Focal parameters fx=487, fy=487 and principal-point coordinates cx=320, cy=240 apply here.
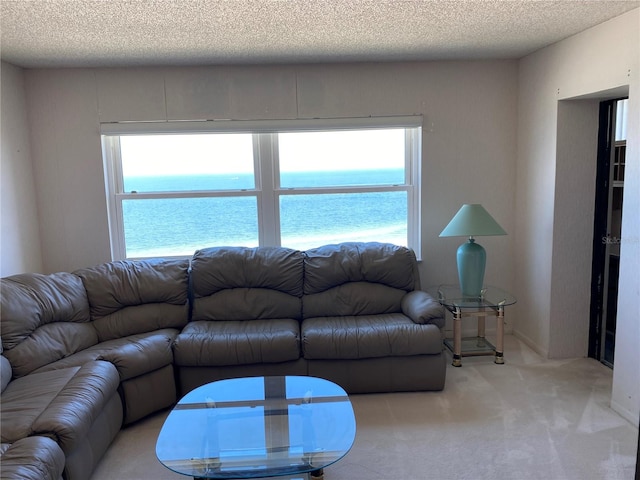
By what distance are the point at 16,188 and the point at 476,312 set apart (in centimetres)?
357

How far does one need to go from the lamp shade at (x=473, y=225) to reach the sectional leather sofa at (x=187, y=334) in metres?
0.42

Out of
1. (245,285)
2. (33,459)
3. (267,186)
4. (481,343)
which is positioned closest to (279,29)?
(267,186)

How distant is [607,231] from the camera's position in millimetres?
3529

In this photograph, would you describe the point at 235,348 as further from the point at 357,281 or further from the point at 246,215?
the point at 246,215

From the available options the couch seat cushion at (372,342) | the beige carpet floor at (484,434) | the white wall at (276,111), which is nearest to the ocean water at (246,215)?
the white wall at (276,111)

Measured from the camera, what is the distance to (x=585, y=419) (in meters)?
2.81

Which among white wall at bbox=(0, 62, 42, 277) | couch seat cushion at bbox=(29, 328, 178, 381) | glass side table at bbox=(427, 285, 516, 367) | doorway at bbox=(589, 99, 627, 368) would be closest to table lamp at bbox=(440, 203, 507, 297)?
glass side table at bbox=(427, 285, 516, 367)

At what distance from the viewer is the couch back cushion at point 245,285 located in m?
3.59

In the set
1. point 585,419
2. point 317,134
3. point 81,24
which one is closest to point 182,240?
point 317,134

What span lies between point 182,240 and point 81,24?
187 centimetres

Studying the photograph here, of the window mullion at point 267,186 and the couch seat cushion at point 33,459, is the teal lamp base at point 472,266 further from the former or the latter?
the couch seat cushion at point 33,459

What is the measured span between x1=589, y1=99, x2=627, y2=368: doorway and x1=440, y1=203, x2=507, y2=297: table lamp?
743 mm

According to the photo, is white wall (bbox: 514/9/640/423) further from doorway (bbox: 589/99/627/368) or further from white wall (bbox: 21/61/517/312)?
white wall (bbox: 21/61/517/312)

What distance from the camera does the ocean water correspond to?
161 inches
